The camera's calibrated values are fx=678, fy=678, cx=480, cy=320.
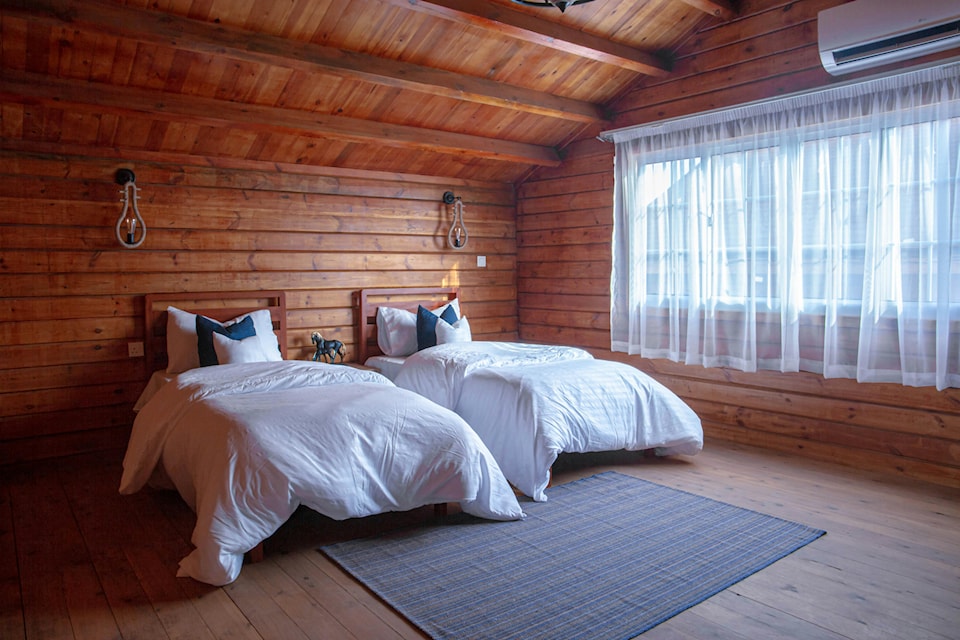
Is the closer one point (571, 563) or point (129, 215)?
point (571, 563)

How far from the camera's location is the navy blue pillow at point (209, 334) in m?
4.13

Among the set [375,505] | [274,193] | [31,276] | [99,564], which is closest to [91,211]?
[31,276]

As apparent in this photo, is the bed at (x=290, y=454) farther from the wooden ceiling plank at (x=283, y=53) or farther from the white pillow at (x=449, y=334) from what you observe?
the wooden ceiling plank at (x=283, y=53)

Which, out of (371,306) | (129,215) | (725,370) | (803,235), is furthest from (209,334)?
(803,235)

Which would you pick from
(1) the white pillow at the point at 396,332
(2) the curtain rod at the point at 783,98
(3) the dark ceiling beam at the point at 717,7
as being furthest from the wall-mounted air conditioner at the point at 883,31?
(1) the white pillow at the point at 396,332

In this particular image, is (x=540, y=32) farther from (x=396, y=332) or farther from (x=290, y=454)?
(x=290, y=454)

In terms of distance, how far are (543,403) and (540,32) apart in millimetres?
2215

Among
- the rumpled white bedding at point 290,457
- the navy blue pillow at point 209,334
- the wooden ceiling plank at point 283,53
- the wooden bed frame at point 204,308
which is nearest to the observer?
the rumpled white bedding at point 290,457

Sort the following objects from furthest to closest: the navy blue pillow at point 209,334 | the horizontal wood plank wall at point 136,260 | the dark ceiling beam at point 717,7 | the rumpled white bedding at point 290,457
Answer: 1. the dark ceiling beam at point 717,7
2. the navy blue pillow at point 209,334
3. the horizontal wood plank wall at point 136,260
4. the rumpled white bedding at point 290,457

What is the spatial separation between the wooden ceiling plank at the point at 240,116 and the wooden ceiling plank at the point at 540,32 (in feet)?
3.56

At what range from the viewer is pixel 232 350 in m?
4.12

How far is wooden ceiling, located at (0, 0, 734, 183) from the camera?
3.41 m

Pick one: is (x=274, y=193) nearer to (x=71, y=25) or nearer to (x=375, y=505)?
(x=71, y=25)

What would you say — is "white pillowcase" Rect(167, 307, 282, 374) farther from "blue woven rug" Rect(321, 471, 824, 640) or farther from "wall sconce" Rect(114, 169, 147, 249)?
"blue woven rug" Rect(321, 471, 824, 640)
